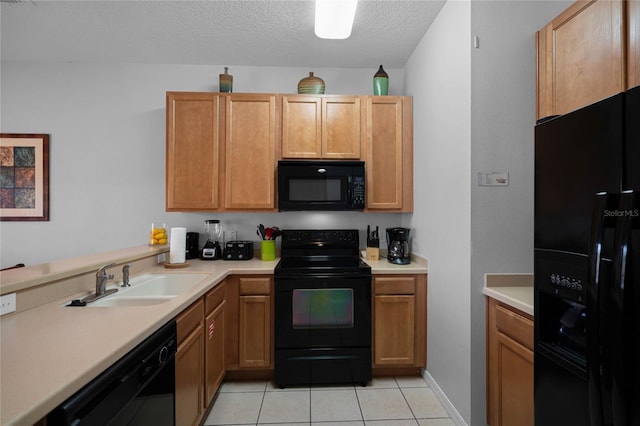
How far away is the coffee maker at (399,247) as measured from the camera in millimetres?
2615

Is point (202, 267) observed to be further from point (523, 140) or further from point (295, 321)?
point (523, 140)

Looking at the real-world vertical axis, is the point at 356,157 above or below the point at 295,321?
above

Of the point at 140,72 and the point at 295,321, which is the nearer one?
the point at 295,321

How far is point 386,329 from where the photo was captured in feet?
8.02

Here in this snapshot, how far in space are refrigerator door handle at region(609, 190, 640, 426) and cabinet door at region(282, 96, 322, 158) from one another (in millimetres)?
2225

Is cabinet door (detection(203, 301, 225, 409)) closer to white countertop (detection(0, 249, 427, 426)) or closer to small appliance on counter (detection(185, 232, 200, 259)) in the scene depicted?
white countertop (detection(0, 249, 427, 426))

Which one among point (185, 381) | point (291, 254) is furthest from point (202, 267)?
point (185, 381)

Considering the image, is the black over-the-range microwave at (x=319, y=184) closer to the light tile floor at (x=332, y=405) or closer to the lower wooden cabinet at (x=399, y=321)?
the lower wooden cabinet at (x=399, y=321)

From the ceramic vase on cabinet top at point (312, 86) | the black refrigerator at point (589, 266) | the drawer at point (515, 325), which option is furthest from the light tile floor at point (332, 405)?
the ceramic vase on cabinet top at point (312, 86)

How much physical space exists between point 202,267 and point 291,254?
0.77m

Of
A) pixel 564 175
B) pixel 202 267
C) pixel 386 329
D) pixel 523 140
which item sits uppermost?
pixel 523 140

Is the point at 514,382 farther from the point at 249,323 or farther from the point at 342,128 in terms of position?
the point at 342,128

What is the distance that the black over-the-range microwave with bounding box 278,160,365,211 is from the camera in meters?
2.65

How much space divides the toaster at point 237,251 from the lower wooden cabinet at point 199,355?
1.64ft
